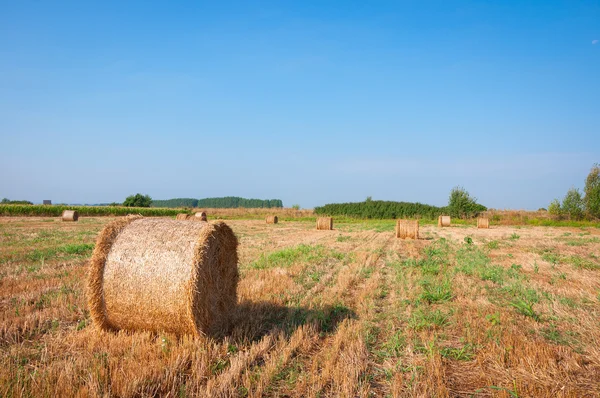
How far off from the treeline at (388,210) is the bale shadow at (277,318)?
59691 millimetres

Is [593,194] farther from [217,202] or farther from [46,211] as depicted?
[217,202]

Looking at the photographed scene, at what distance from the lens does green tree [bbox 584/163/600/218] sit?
160 ft

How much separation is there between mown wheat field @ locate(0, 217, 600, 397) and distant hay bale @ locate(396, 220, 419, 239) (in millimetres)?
13059

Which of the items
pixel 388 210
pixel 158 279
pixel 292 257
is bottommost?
pixel 292 257

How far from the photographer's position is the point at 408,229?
23031mm

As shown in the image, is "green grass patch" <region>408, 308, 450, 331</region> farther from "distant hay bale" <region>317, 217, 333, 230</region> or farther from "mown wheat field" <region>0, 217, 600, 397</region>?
"distant hay bale" <region>317, 217, 333, 230</region>

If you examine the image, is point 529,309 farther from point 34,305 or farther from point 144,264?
point 34,305

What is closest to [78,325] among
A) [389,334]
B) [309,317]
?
[309,317]

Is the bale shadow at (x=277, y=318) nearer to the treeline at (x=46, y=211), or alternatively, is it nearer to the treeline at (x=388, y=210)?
the treeline at (x=46, y=211)

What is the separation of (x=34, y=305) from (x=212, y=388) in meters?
4.68

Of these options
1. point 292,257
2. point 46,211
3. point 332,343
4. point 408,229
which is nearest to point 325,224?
point 408,229

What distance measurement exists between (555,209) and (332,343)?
58.7 m

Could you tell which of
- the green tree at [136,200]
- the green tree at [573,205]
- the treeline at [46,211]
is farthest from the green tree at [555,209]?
the green tree at [136,200]

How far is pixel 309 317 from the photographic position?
642 cm
